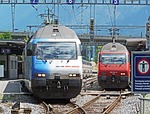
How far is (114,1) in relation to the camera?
4544 centimetres

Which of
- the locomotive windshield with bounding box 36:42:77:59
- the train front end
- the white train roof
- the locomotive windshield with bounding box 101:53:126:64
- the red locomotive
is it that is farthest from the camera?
the locomotive windshield with bounding box 101:53:126:64

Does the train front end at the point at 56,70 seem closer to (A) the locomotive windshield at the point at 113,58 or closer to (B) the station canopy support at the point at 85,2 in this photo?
(A) the locomotive windshield at the point at 113,58

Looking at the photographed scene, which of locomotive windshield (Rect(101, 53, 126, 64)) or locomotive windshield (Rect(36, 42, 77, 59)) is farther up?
locomotive windshield (Rect(36, 42, 77, 59))

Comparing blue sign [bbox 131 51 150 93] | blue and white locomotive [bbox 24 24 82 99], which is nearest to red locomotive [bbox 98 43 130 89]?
blue and white locomotive [bbox 24 24 82 99]

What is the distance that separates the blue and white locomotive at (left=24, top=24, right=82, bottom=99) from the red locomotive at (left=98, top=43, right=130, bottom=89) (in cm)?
850

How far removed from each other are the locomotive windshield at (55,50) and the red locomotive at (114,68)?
864 centimetres

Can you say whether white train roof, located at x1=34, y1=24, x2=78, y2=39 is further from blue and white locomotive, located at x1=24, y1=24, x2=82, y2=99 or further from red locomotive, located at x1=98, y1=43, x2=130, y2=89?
red locomotive, located at x1=98, y1=43, x2=130, y2=89

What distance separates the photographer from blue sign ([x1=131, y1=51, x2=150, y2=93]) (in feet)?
32.6

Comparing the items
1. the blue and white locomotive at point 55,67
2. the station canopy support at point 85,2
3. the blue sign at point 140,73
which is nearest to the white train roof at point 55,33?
the blue and white locomotive at point 55,67

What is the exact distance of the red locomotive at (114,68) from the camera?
27297 millimetres

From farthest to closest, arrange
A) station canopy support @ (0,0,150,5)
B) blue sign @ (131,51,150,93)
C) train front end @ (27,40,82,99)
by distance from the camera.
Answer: station canopy support @ (0,0,150,5) → train front end @ (27,40,82,99) → blue sign @ (131,51,150,93)

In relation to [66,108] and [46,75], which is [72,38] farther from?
[66,108]

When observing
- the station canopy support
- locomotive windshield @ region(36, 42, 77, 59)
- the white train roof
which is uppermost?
the station canopy support

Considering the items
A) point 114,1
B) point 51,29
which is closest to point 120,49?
point 51,29
